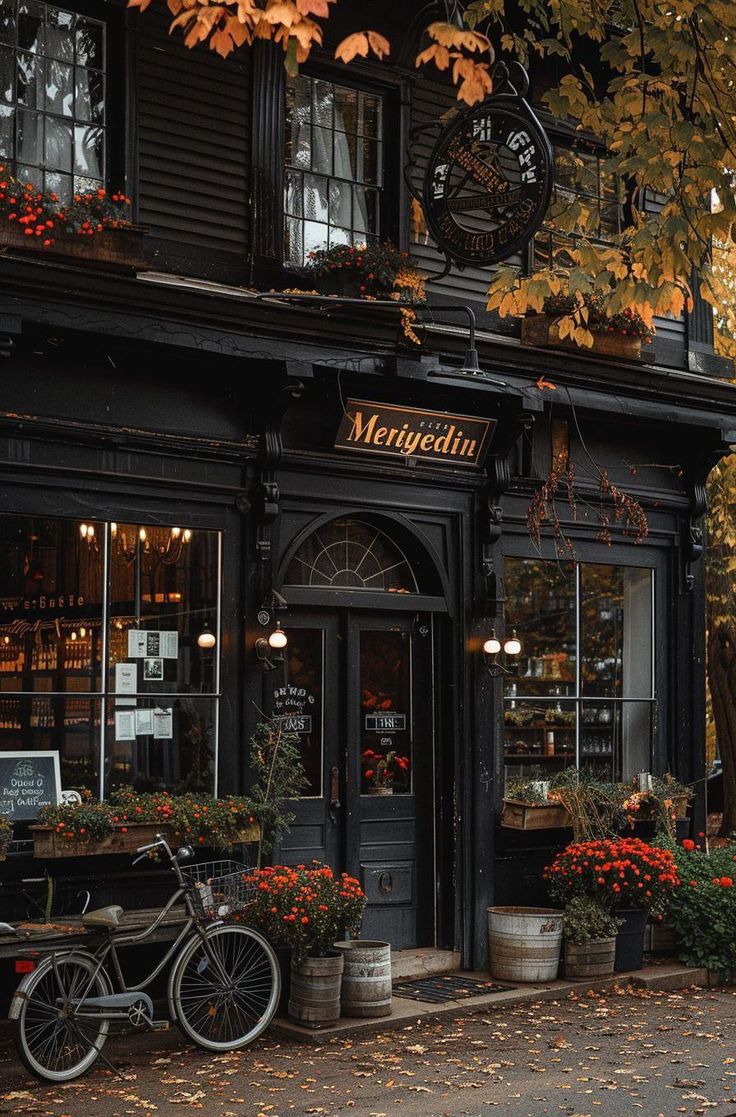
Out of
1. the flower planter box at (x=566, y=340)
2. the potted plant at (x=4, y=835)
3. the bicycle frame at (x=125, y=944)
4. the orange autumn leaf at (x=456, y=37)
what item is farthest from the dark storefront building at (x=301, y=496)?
the orange autumn leaf at (x=456, y=37)

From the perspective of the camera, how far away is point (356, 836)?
1169 centimetres

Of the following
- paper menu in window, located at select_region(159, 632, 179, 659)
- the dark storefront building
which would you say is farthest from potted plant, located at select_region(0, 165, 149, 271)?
paper menu in window, located at select_region(159, 632, 179, 659)

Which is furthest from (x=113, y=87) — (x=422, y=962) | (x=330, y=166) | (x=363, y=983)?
(x=422, y=962)

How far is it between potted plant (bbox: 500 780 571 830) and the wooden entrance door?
0.70 metres

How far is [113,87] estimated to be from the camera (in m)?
10.9

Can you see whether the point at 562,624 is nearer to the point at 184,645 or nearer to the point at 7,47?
the point at 184,645

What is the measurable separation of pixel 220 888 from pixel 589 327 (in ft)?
20.6

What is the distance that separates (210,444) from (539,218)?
9.80 feet

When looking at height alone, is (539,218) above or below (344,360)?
above

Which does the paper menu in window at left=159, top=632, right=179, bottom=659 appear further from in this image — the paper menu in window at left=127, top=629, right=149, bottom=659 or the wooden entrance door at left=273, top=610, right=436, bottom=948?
the wooden entrance door at left=273, top=610, right=436, bottom=948

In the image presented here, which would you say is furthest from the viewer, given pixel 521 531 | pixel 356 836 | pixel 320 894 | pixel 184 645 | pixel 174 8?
pixel 521 531

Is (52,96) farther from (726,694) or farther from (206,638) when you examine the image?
(726,694)

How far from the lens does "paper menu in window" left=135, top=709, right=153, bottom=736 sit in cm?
1045

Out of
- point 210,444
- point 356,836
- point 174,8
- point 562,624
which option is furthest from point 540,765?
point 174,8
